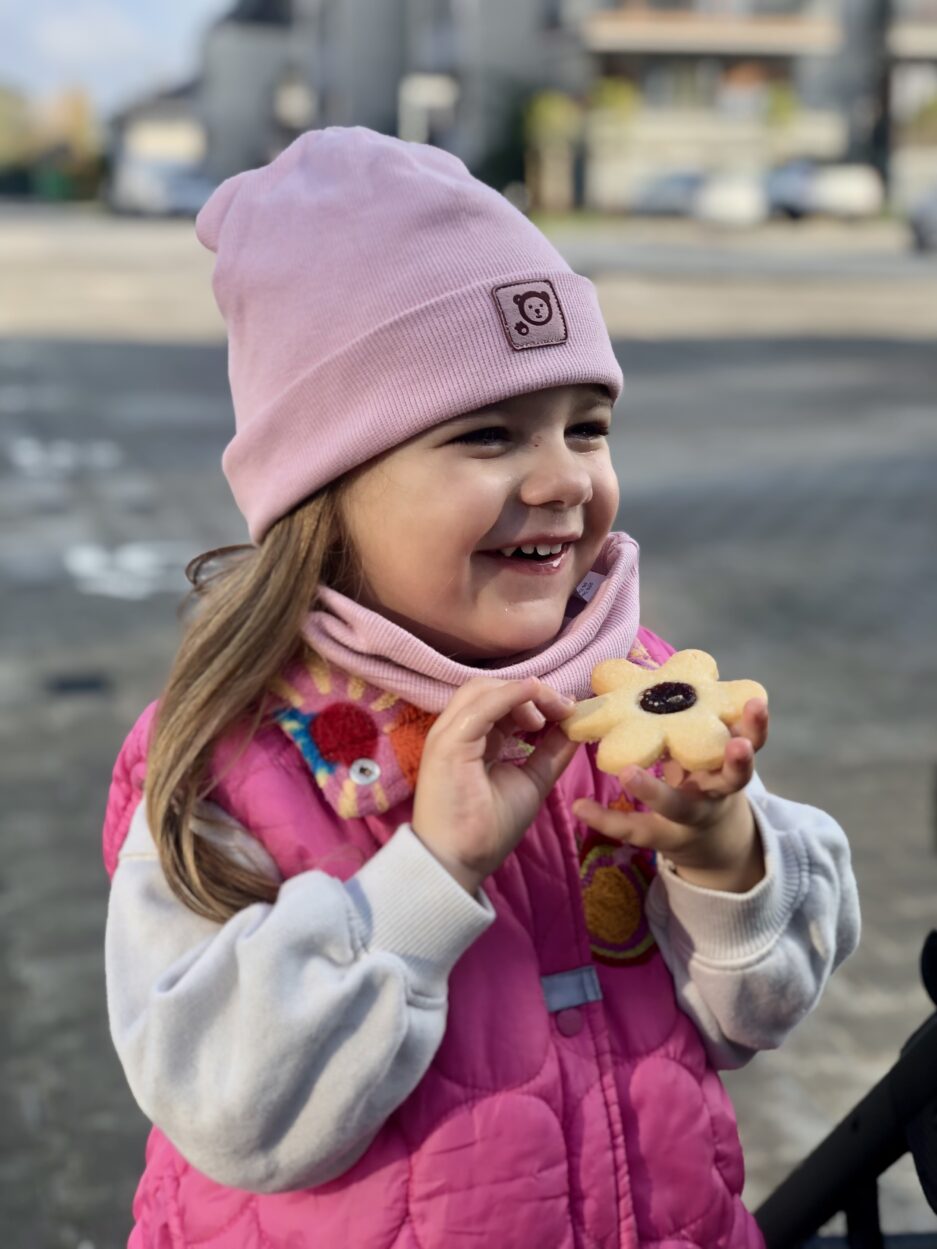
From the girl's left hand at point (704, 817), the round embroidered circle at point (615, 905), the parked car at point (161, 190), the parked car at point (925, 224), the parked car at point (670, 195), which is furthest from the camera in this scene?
the parked car at point (161, 190)

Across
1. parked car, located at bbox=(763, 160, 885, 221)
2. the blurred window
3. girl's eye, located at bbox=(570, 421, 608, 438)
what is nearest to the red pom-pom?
girl's eye, located at bbox=(570, 421, 608, 438)

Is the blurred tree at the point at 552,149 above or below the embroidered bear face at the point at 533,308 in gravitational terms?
below

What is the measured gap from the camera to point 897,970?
142 inches

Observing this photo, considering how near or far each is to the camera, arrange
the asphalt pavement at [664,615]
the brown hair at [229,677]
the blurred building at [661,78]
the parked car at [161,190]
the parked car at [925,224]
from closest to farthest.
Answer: the brown hair at [229,677] < the asphalt pavement at [664,615] < the parked car at [925,224] < the blurred building at [661,78] < the parked car at [161,190]

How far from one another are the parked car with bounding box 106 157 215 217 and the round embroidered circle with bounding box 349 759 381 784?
41.4 m

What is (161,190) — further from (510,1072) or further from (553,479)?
(510,1072)

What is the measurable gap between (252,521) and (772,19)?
148 feet

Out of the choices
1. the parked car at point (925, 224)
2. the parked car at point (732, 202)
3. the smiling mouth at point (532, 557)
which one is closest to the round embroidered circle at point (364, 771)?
the smiling mouth at point (532, 557)

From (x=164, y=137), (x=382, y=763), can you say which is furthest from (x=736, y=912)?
→ (x=164, y=137)

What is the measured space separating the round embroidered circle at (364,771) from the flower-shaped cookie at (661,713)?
0.60ft

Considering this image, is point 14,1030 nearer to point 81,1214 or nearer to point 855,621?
point 81,1214

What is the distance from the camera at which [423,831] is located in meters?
1.41

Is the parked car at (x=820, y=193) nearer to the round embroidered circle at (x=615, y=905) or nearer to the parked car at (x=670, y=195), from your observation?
the parked car at (x=670, y=195)

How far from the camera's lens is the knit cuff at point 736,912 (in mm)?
1484
